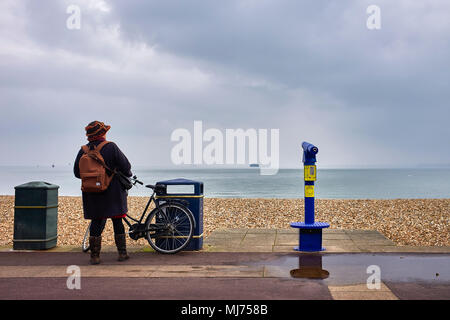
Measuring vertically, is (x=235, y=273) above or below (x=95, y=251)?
below

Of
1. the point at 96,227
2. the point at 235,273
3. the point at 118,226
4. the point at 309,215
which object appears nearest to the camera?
the point at 235,273

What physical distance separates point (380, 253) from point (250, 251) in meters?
2.05

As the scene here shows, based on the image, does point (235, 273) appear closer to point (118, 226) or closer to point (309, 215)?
point (309, 215)

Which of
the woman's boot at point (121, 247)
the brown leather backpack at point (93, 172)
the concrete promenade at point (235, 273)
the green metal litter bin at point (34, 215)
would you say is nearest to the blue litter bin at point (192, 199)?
the concrete promenade at point (235, 273)

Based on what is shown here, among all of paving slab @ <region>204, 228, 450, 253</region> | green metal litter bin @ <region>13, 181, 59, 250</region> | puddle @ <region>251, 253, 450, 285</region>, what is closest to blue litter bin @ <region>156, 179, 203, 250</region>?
paving slab @ <region>204, 228, 450, 253</region>

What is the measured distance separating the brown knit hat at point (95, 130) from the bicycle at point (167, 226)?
1.01 metres

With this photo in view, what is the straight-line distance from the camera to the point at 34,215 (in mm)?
7574

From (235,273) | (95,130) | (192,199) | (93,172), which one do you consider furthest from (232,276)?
(95,130)

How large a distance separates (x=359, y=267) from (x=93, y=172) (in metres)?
3.89

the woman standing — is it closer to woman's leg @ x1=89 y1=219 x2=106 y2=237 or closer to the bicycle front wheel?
woman's leg @ x1=89 y1=219 x2=106 y2=237
